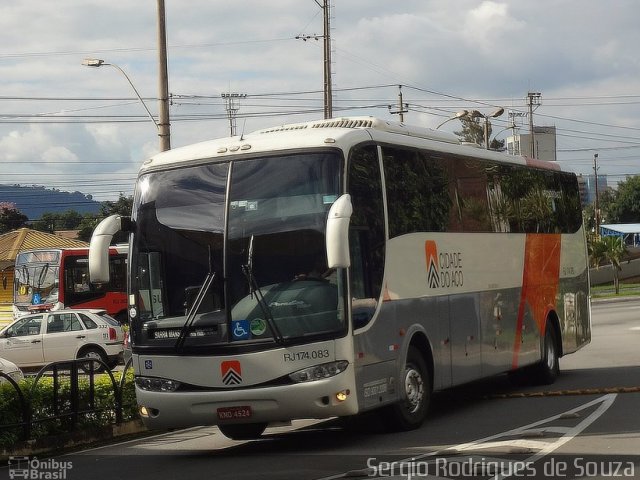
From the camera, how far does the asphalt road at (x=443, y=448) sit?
9.90 metres

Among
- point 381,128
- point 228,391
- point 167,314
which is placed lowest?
point 228,391

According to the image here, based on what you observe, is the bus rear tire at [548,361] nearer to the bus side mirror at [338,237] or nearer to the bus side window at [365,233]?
the bus side window at [365,233]

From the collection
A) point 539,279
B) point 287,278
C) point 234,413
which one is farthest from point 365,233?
point 539,279

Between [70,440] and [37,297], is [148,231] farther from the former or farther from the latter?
[37,297]

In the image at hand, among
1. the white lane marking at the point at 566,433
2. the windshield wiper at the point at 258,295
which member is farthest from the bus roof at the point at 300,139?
the white lane marking at the point at 566,433

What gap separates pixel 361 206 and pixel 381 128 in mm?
1775

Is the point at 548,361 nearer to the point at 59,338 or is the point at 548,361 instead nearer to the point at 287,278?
the point at 287,278

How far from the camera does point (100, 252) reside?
12125mm

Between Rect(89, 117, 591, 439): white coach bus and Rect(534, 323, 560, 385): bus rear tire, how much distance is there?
4519mm

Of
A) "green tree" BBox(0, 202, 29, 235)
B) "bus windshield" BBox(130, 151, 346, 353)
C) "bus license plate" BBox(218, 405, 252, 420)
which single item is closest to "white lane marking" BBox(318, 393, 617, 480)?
"bus windshield" BBox(130, 151, 346, 353)

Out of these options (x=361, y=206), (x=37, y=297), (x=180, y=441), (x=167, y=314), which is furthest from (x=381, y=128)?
(x=37, y=297)

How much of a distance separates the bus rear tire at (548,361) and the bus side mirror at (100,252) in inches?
355

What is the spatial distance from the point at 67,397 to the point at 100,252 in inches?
112

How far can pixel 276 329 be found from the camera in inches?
457
